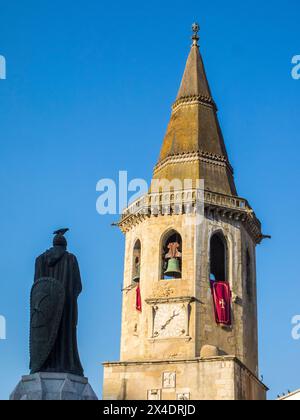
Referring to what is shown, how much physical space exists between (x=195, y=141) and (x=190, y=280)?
22.8ft

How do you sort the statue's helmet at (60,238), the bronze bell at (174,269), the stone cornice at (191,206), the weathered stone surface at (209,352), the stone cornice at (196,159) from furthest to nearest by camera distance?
1. the stone cornice at (196,159)
2. the stone cornice at (191,206)
3. the bronze bell at (174,269)
4. the weathered stone surface at (209,352)
5. the statue's helmet at (60,238)

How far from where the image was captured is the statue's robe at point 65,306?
17.6 m

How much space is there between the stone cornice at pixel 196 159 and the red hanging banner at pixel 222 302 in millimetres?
5757

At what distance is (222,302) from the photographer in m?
36.3

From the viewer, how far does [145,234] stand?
125ft

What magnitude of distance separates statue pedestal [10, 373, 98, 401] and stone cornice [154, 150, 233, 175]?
22.6 m

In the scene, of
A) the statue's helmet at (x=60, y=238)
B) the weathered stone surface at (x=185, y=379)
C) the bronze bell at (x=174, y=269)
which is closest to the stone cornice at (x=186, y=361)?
the weathered stone surface at (x=185, y=379)

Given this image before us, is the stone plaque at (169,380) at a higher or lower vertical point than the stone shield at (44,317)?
higher

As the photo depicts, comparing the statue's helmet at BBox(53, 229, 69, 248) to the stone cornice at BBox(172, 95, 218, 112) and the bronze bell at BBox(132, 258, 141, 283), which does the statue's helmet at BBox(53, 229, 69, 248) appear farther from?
the stone cornice at BBox(172, 95, 218, 112)

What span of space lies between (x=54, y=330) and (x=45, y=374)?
923 millimetres

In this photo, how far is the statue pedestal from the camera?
16.9 meters

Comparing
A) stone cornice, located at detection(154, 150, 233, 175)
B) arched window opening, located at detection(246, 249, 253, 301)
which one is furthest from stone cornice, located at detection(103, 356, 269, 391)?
stone cornice, located at detection(154, 150, 233, 175)

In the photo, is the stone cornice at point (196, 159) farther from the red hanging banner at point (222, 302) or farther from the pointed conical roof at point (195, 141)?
the red hanging banner at point (222, 302)
